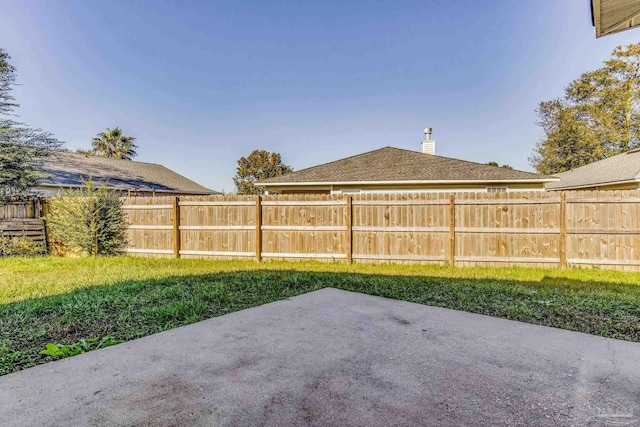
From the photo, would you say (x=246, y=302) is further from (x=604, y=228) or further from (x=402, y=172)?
(x=402, y=172)

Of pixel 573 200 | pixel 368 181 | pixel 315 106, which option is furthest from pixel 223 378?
pixel 315 106

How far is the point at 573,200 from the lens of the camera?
662cm

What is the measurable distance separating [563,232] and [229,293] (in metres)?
6.66

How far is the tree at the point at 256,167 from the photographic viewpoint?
33575 millimetres

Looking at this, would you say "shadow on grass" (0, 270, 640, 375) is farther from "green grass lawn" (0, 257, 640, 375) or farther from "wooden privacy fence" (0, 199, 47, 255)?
"wooden privacy fence" (0, 199, 47, 255)

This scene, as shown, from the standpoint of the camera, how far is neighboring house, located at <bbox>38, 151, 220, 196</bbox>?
593 inches

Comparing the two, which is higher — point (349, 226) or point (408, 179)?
point (408, 179)

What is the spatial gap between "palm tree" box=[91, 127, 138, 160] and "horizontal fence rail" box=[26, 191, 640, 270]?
2378 centimetres

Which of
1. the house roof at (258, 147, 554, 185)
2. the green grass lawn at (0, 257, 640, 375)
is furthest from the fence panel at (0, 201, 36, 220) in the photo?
the house roof at (258, 147, 554, 185)

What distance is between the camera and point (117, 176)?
1783 centimetres

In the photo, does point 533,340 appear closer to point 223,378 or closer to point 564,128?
point 223,378

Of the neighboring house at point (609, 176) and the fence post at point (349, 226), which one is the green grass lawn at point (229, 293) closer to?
the fence post at point (349, 226)

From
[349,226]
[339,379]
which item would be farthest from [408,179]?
[339,379]

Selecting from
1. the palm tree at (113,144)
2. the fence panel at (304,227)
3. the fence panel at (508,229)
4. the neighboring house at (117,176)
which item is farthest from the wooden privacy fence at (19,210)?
the palm tree at (113,144)
